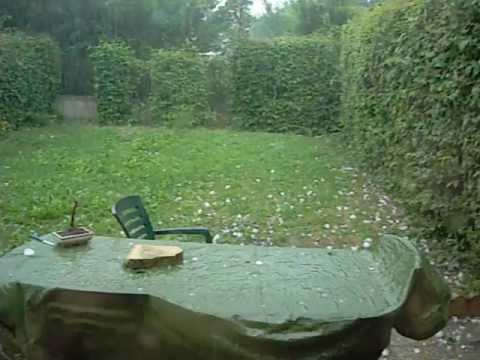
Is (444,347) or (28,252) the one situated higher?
(28,252)

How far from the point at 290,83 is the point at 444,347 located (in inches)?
321

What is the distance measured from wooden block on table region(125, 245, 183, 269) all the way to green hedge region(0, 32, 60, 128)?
7558 mm

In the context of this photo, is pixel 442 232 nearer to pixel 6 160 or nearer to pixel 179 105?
pixel 6 160

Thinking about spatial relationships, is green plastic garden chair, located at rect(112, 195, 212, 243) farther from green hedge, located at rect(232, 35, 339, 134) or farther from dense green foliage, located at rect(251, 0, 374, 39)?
dense green foliage, located at rect(251, 0, 374, 39)

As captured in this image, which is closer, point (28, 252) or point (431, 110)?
point (28, 252)

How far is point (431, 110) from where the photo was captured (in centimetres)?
382

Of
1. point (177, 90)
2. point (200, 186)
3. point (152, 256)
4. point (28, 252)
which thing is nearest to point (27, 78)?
point (177, 90)

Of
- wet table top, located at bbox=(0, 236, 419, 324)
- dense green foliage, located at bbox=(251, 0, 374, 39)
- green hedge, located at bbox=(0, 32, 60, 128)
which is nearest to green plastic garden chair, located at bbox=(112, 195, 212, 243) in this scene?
wet table top, located at bbox=(0, 236, 419, 324)

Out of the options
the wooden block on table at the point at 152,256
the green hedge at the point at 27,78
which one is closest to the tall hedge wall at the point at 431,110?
the wooden block on table at the point at 152,256

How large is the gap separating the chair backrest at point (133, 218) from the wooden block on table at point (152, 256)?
26.8 inches

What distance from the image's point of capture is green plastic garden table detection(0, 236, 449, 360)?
1.80m

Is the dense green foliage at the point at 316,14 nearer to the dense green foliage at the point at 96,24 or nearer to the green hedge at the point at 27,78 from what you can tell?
the dense green foliage at the point at 96,24

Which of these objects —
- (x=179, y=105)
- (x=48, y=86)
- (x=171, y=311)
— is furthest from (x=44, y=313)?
(x=48, y=86)

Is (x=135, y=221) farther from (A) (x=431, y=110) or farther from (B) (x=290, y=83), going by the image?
(B) (x=290, y=83)
